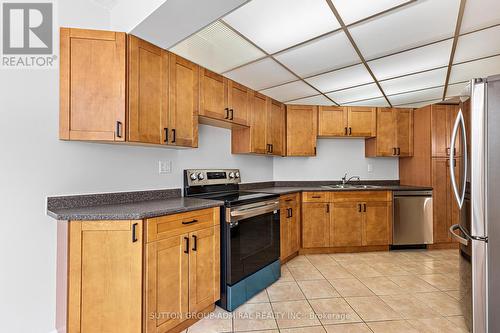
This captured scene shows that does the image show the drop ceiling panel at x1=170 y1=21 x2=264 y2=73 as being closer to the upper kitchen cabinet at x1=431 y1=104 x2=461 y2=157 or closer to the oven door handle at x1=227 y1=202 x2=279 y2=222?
the oven door handle at x1=227 y1=202 x2=279 y2=222

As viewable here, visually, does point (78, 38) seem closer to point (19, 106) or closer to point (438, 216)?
point (19, 106)

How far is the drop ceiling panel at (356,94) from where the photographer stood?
131 inches

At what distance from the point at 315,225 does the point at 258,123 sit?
1704 mm

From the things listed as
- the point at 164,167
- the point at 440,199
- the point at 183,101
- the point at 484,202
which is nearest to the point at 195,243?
the point at 164,167

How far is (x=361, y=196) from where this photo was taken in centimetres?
374

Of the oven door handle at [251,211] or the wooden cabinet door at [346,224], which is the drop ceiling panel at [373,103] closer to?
the wooden cabinet door at [346,224]

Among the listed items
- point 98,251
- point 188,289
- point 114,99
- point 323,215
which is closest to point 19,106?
point 114,99

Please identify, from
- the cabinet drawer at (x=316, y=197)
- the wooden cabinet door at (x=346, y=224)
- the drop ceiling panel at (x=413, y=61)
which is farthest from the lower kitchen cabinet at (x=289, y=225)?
the drop ceiling panel at (x=413, y=61)

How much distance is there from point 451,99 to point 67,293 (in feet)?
16.1

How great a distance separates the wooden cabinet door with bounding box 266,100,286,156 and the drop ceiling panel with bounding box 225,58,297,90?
530mm

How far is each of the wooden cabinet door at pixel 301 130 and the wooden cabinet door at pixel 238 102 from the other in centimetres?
103

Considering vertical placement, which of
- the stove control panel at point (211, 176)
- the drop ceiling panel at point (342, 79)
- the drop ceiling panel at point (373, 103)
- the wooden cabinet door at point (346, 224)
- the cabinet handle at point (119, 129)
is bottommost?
the wooden cabinet door at point (346, 224)

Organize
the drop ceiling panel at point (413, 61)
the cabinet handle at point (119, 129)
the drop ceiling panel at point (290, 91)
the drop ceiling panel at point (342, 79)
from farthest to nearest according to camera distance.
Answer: the drop ceiling panel at point (290, 91) < the drop ceiling panel at point (342, 79) < the drop ceiling panel at point (413, 61) < the cabinet handle at point (119, 129)

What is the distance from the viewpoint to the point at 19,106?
5.46 feet
